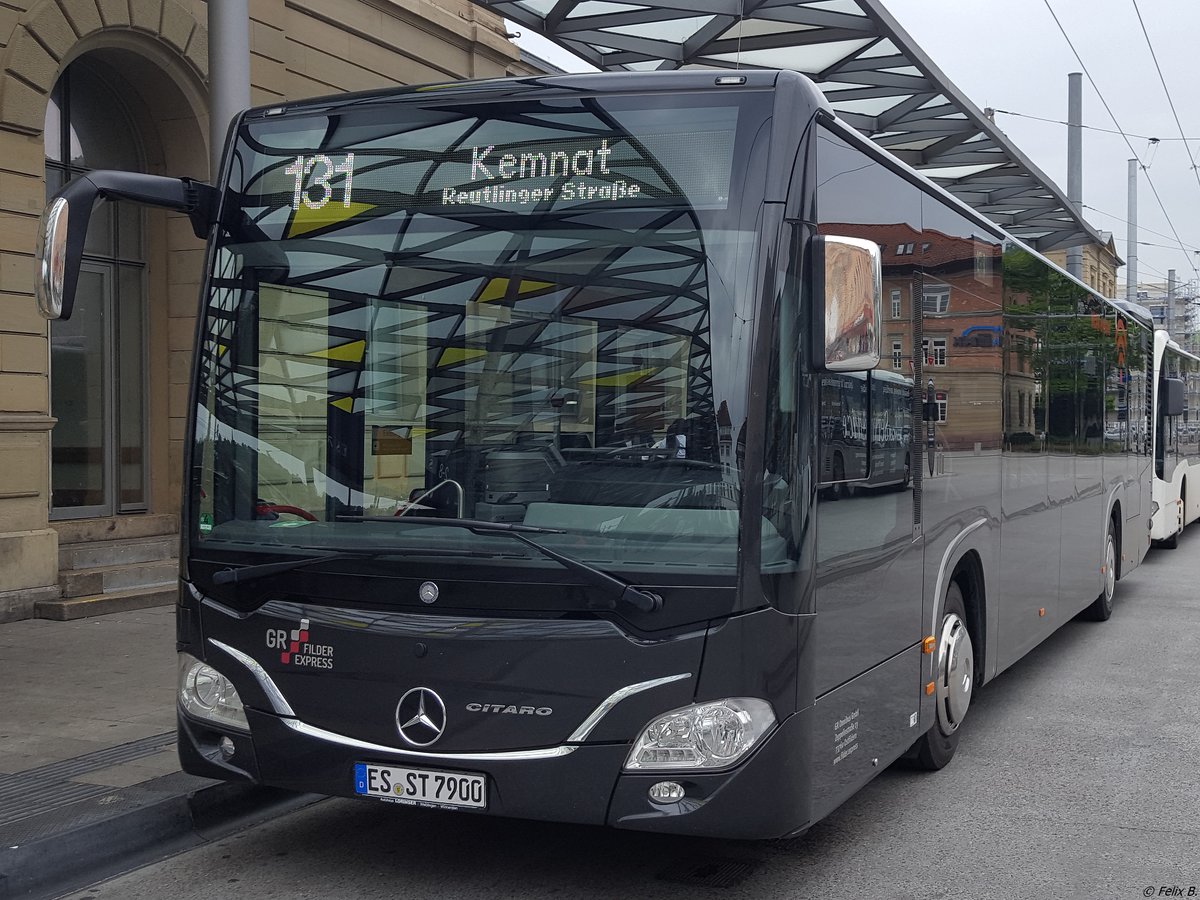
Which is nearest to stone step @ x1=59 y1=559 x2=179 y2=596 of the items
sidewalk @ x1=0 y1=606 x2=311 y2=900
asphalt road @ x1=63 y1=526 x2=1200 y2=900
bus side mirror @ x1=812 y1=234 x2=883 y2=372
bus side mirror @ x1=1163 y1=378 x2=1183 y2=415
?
sidewalk @ x1=0 y1=606 x2=311 y2=900

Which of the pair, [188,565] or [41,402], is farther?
[41,402]

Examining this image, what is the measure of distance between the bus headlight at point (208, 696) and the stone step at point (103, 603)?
6211 millimetres

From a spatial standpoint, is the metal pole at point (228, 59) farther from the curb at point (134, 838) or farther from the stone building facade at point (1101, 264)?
the stone building facade at point (1101, 264)

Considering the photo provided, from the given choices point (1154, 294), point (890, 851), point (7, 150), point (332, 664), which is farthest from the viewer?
point (1154, 294)

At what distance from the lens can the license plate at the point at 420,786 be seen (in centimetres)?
427

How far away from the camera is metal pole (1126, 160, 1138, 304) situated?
33.6 meters

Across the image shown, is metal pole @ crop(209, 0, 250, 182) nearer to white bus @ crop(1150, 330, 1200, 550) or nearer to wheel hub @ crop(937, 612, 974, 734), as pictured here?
wheel hub @ crop(937, 612, 974, 734)

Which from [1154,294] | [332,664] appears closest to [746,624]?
[332,664]

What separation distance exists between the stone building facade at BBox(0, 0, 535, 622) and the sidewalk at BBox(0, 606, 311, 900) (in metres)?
3.12

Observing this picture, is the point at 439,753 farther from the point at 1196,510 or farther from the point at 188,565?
the point at 1196,510

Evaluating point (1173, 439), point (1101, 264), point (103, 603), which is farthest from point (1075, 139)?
point (1101, 264)

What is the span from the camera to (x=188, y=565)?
4840mm

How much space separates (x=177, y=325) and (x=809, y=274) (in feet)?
33.5

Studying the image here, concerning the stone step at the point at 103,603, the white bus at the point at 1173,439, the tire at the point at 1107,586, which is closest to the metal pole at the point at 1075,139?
the white bus at the point at 1173,439
